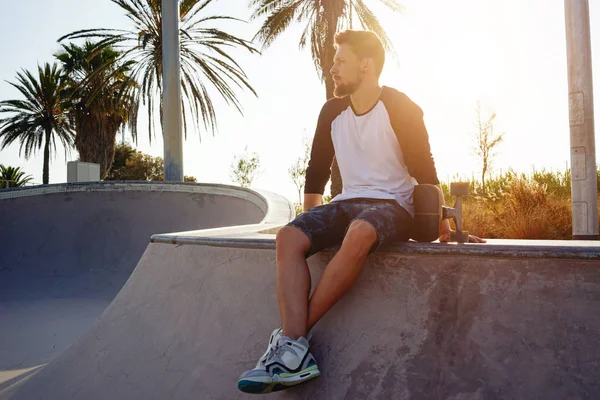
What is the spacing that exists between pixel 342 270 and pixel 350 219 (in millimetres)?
470

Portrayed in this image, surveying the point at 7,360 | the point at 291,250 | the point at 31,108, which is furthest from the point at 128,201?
the point at 31,108

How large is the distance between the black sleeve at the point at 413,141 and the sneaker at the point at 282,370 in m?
1.20

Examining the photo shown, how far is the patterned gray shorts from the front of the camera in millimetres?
2503

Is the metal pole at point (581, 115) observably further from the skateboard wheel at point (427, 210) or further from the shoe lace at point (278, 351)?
the shoe lace at point (278, 351)

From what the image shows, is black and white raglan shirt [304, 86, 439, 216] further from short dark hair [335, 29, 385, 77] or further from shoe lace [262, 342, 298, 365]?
shoe lace [262, 342, 298, 365]

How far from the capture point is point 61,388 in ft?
11.2

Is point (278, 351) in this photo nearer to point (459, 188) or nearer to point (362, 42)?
point (459, 188)

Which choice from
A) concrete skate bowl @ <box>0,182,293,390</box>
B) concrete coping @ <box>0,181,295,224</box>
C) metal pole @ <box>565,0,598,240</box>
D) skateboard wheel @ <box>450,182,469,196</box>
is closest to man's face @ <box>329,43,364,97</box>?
skateboard wheel @ <box>450,182,469,196</box>

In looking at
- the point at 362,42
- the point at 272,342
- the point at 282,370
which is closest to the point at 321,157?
the point at 362,42

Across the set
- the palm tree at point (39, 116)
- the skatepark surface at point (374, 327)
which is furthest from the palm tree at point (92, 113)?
the skatepark surface at point (374, 327)

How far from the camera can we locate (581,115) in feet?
25.3

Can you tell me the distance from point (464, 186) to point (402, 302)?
35.1 inches

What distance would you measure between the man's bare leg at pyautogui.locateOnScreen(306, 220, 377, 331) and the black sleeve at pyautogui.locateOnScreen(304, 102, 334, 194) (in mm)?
887

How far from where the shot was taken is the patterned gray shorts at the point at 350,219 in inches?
98.5
